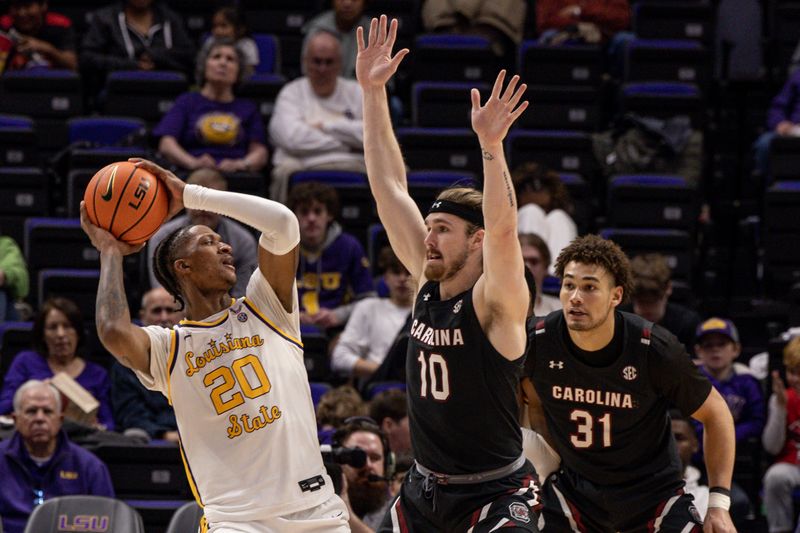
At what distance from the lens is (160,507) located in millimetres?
7980

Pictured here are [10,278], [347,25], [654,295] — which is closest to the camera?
[654,295]

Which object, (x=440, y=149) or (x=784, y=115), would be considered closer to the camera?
(x=440, y=149)

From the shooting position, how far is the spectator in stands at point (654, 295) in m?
9.04

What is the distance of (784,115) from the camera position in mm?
11852

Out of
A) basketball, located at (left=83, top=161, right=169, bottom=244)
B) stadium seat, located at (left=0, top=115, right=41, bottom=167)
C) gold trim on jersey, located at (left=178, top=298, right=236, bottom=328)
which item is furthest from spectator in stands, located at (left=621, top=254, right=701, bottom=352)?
stadium seat, located at (left=0, top=115, right=41, bottom=167)

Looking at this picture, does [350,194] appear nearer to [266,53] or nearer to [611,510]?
[266,53]

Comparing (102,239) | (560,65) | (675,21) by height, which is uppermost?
(675,21)

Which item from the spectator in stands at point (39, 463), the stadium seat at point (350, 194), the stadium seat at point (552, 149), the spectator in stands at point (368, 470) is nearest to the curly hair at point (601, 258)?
the spectator in stands at point (368, 470)

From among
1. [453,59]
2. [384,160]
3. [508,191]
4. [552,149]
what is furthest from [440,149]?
[508,191]

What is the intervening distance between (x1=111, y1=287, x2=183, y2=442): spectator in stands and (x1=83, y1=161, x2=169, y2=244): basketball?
317 centimetres

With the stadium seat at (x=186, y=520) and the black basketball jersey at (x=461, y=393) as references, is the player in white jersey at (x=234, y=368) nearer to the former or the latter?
the black basketball jersey at (x=461, y=393)

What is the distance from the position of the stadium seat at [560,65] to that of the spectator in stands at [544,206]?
2140 mm

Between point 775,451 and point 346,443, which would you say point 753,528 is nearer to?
point 775,451

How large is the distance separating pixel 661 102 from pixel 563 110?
0.81 meters
